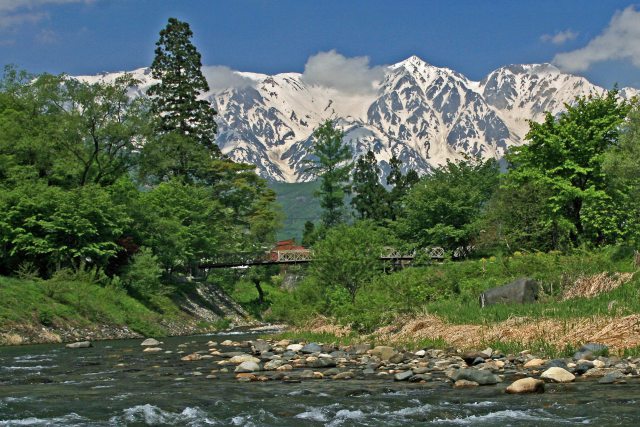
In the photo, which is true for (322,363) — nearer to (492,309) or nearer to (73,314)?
(492,309)

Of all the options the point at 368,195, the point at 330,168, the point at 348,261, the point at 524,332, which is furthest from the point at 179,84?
the point at 524,332

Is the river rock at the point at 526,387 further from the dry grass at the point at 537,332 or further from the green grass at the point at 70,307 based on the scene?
the green grass at the point at 70,307

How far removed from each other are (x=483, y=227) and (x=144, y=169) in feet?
96.7

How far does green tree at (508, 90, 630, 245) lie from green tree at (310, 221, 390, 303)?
12.0m

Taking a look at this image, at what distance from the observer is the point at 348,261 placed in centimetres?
3419

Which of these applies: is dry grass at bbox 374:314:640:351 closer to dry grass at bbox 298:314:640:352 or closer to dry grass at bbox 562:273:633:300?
dry grass at bbox 298:314:640:352

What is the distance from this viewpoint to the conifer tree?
239 ft

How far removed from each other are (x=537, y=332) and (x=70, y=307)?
28.0 metres

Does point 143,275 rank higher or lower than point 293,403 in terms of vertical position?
higher

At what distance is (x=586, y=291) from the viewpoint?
2395 cm

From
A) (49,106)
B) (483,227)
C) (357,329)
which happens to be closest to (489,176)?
(483,227)

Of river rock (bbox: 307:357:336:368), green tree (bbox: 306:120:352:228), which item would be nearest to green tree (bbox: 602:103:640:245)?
river rock (bbox: 307:357:336:368)

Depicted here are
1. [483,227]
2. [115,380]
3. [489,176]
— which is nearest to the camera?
[115,380]

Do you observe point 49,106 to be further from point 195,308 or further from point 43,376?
point 43,376
